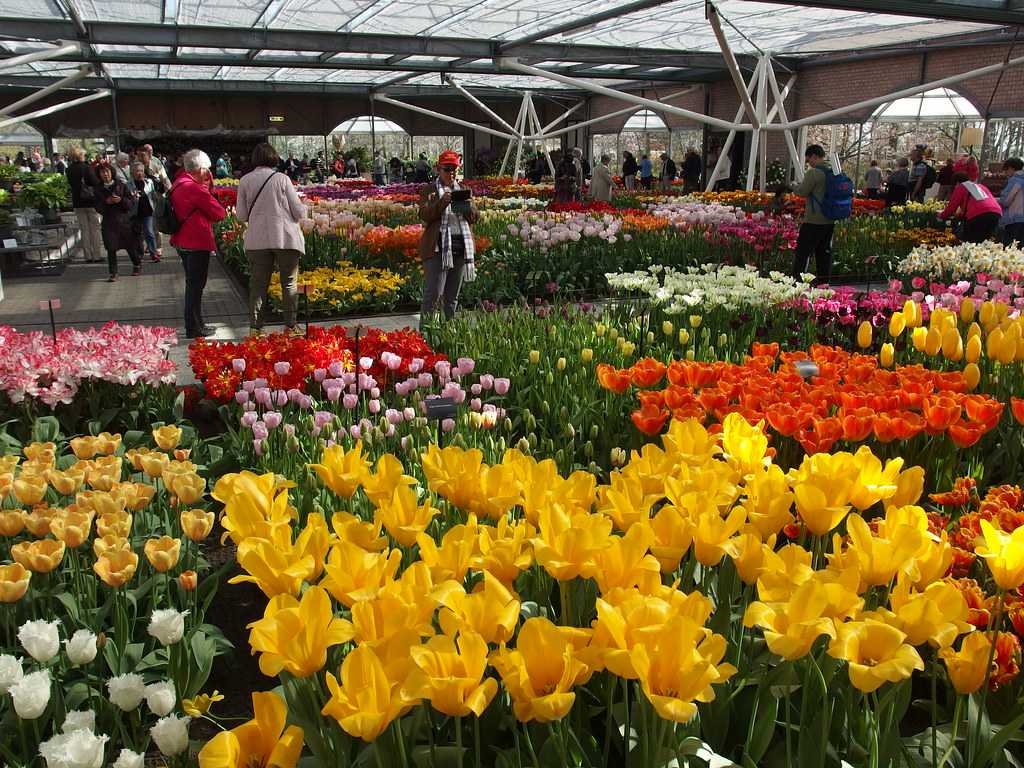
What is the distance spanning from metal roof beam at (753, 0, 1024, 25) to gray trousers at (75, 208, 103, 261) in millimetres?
10489

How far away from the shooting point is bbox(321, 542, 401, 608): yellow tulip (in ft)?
4.33

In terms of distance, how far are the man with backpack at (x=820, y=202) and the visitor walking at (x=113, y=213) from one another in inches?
329

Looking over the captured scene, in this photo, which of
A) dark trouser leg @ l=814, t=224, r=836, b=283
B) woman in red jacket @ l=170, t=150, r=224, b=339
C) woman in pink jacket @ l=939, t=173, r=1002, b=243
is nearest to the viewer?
woman in red jacket @ l=170, t=150, r=224, b=339

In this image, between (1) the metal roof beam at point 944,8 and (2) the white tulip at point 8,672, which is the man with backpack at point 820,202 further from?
(2) the white tulip at point 8,672

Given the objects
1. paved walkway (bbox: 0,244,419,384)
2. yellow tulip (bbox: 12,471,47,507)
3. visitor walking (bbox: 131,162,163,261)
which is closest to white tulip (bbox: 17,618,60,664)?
yellow tulip (bbox: 12,471,47,507)

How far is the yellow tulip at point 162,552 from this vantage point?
1917mm

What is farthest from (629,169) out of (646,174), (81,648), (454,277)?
(81,648)

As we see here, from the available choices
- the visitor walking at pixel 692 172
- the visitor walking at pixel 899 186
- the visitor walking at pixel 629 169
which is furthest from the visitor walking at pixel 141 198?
the visitor walking at pixel 692 172

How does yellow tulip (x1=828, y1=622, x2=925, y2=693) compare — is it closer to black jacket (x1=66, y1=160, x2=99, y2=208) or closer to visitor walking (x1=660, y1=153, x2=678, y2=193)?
black jacket (x1=66, y1=160, x2=99, y2=208)

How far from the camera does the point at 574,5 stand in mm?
15570

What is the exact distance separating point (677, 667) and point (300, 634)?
517 mm

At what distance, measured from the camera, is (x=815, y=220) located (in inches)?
383

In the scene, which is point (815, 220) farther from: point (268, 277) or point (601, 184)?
point (601, 184)

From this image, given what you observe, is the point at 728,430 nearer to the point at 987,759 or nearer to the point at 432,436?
the point at 987,759
